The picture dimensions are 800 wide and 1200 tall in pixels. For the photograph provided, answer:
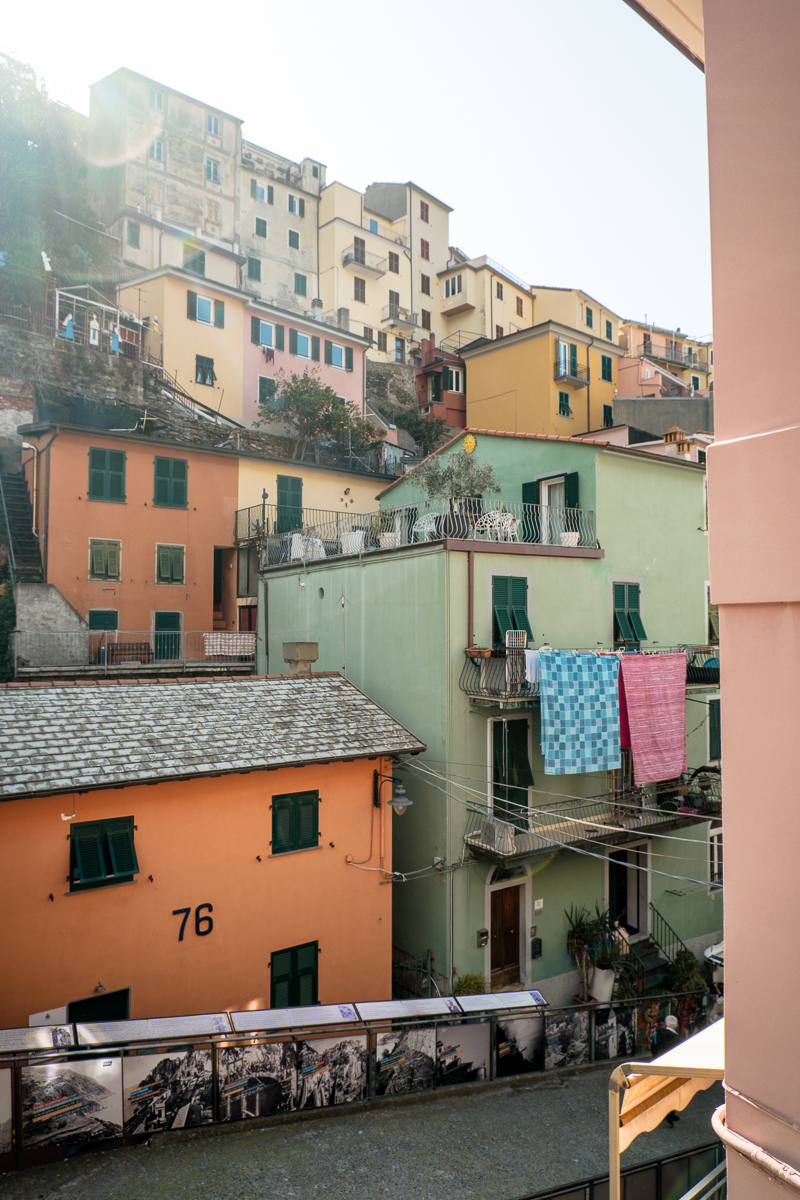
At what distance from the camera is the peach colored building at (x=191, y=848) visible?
11.3 m

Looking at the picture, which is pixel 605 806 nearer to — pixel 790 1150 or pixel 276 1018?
pixel 276 1018

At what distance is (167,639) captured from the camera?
2420 centimetres

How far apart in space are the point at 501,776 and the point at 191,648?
1253 centimetres

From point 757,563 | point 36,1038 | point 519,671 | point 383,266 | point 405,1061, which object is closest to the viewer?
point 757,563

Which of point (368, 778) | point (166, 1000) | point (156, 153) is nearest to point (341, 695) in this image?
point (368, 778)

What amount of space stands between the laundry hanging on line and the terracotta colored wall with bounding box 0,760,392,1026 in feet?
19.0

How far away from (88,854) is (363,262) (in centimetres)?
5158

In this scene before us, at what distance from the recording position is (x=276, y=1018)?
444 inches

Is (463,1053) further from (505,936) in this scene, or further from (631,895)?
(631,895)

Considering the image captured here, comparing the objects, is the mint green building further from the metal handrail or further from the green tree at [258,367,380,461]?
the green tree at [258,367,380,461]

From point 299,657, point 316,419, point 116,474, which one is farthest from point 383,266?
point 299,657

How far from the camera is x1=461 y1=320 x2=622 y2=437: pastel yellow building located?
38062 mm

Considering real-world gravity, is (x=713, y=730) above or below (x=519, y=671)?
below

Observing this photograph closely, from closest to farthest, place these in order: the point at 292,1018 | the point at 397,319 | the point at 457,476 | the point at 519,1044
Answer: the point at 292,1018
the point at 519,1044
the point at 457,476
the point at 397,319
